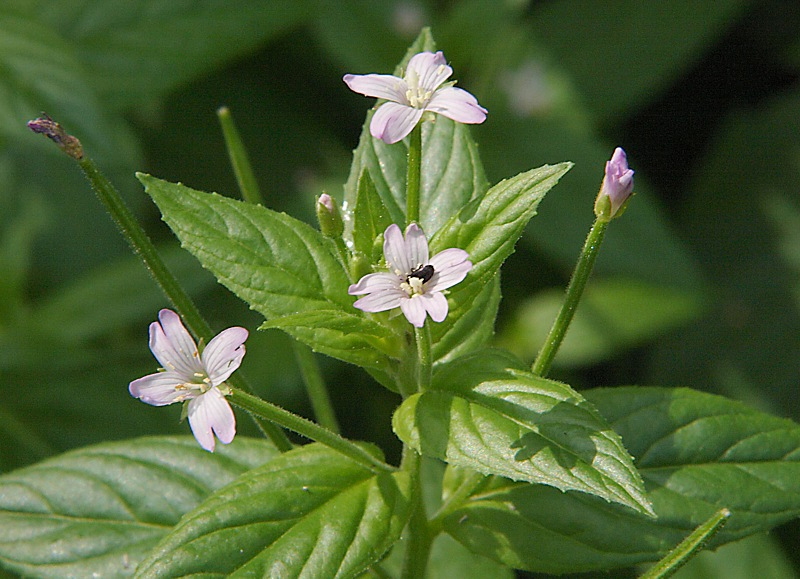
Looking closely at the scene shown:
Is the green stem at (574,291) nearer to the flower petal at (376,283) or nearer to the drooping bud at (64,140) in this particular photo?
the flower petal at (376,283)

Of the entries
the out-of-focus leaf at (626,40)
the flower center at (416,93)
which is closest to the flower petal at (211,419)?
the flower center at (416,93)

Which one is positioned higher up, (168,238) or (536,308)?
(168,238)

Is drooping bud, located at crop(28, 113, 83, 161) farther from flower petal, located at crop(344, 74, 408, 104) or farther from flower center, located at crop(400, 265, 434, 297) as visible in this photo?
flower center, located at crop(400, 265, 434, 297)

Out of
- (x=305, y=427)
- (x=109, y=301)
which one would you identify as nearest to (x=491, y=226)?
(x=305, y=427)

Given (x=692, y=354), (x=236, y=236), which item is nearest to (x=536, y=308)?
(x=692, y=354)

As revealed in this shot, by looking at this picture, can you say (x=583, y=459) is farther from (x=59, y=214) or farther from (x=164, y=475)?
(x=59, y=214)

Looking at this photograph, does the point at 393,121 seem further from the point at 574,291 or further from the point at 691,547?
the point at 691,547
